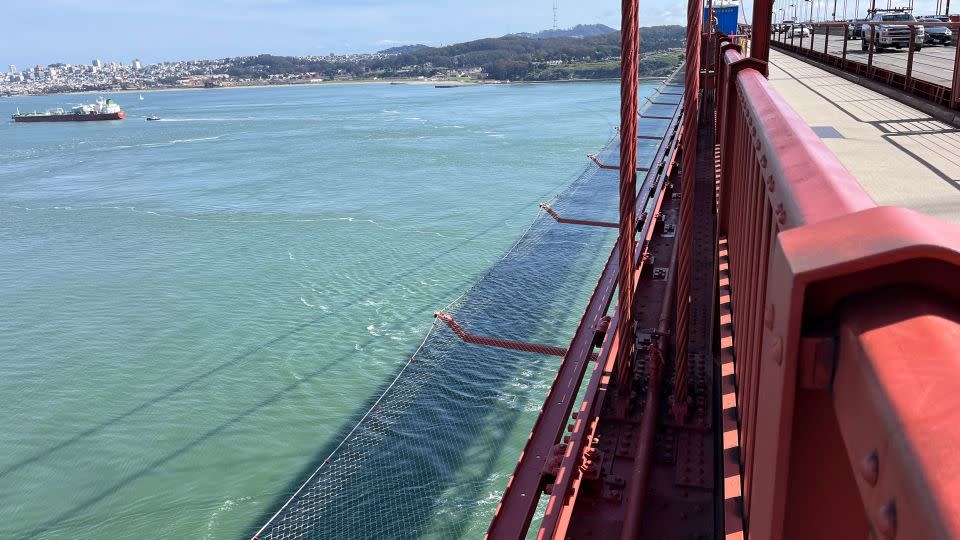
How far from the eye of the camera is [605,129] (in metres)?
40.9

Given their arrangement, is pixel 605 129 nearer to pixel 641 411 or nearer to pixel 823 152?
pixel 641 411

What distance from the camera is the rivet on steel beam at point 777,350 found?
36.5 inches

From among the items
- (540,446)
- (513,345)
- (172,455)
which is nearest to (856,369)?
(540,446)

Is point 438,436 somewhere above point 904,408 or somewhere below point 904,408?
below

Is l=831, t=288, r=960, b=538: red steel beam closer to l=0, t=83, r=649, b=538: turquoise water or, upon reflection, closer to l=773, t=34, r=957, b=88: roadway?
l=0, t=83, r=649, b=538: turquoise water

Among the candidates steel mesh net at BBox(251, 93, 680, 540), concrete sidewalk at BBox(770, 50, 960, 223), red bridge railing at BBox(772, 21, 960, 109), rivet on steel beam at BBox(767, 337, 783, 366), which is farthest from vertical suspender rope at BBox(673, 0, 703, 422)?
steel mesh net at BBox(251, 93, 680, 540)

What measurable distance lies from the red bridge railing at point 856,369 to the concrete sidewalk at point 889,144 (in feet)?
9.25

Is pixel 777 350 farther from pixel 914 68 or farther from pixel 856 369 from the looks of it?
pixel 914 68

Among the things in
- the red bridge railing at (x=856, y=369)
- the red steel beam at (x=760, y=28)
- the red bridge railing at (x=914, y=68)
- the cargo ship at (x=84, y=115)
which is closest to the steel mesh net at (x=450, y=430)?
the red steel beam at (x=760, y=28)

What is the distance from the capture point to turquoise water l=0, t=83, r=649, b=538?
9.73 m

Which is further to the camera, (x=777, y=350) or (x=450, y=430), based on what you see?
(x=450, y=430)

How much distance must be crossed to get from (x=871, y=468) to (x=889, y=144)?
5.84 metres

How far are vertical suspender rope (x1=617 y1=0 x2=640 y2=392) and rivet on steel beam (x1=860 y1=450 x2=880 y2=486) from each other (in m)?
3.62

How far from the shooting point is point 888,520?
610 millimetres
